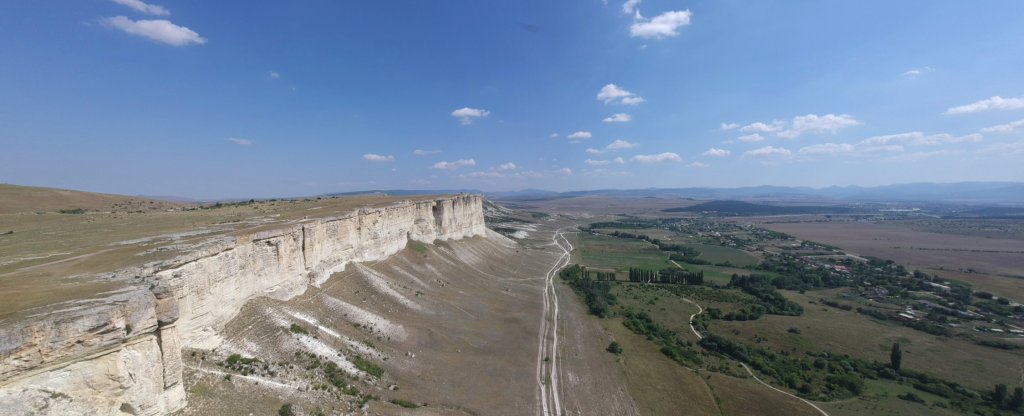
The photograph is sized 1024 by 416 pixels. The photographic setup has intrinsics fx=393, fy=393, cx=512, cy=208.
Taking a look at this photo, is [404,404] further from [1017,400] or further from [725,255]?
[725,255]

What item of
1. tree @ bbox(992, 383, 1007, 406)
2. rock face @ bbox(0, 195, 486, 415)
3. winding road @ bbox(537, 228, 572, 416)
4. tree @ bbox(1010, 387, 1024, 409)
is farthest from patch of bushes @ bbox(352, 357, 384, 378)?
tree @ bbox(1010, 387, 1024, 409)

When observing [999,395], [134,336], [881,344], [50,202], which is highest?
[50,202]

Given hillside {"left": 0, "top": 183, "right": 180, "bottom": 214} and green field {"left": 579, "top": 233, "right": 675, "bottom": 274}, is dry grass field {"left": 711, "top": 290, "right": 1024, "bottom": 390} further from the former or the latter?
hillside {"left": 0, "top": 183, "right": 180, "bottom": 214}

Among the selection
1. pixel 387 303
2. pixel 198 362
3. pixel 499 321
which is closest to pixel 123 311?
pixel 198 362

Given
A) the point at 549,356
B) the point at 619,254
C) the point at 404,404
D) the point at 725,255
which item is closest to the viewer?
the point at 404,404

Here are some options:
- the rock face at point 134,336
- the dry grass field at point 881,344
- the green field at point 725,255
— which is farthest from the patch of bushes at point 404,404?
the green field at point 725,255

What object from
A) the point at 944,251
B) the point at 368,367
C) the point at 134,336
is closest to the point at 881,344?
the point at 368,367

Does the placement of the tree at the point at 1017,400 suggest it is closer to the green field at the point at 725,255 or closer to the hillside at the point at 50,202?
the green field at the point at 725,255
